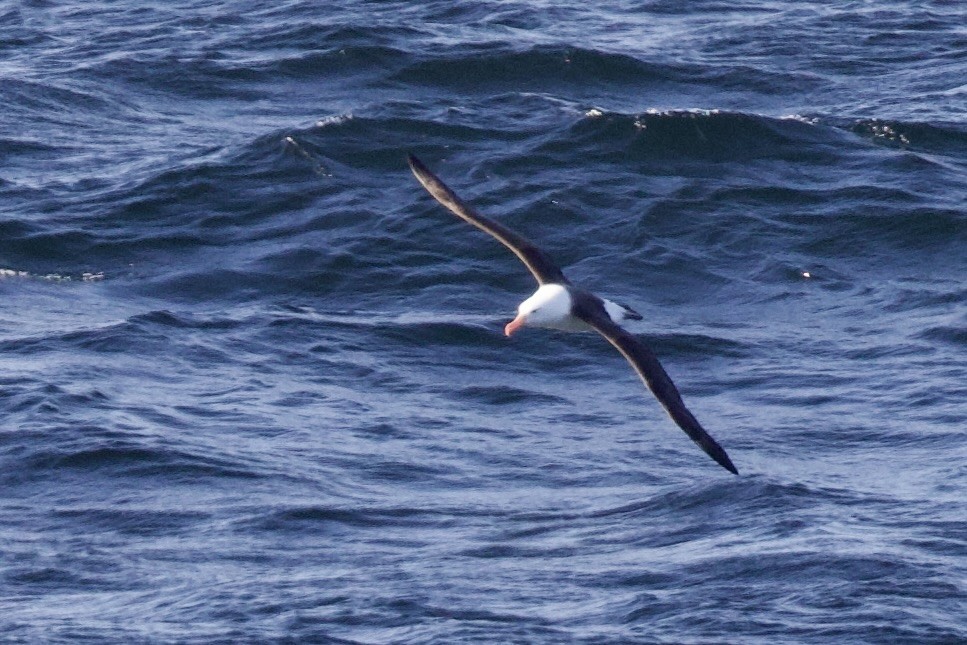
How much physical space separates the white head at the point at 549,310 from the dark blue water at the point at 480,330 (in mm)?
1947

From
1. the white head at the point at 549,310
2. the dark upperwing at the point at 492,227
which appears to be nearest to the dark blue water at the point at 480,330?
the white head at the point at 549,310

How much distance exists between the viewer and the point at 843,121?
26.8m

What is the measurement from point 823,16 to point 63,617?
20231mm

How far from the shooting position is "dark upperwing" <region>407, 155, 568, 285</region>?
16391 millimetres

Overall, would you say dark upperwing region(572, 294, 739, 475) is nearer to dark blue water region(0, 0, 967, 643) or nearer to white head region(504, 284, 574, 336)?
white head region(504, 284, 574, 336)

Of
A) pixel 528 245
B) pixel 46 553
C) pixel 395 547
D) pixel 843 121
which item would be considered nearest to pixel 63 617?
pixel 46 553

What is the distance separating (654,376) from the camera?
14.3 meters

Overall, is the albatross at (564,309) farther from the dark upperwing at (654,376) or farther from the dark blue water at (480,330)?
the dark blue water at (480,330)

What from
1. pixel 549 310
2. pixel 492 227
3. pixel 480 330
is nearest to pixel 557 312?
pixel 549 310

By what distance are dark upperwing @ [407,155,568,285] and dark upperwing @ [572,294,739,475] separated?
0.83m

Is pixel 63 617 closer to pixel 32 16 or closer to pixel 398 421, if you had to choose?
pixel 398 421

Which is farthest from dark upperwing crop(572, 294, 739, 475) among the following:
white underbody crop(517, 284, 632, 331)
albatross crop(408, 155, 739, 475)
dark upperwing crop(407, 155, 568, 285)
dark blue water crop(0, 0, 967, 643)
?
dark blue water crop(0, 0, 967, 643)

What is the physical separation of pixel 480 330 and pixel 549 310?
17.5ft

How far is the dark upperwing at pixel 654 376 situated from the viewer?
1356 centimetres
